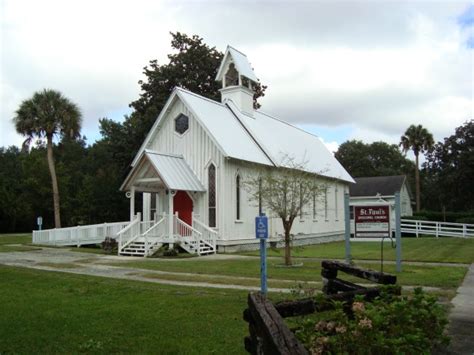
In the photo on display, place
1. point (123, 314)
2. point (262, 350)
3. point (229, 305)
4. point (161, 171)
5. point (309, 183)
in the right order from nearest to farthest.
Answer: point (262, 350), point (123, 314), point (229, 305), point (309, 183), point (161, 171)

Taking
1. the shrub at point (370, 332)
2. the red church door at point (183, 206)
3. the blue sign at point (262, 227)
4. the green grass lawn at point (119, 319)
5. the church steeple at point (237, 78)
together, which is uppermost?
the church steeple at point (237, 78)

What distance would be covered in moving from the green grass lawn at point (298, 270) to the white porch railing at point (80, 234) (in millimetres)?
9306

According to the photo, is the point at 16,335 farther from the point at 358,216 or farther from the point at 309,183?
the point at 309,183

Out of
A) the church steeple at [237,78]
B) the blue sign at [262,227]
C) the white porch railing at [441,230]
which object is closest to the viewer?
the blue sign at [262,227]

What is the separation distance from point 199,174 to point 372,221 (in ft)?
40.6

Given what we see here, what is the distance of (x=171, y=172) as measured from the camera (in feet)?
75.1

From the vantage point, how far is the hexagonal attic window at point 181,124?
25.5 m

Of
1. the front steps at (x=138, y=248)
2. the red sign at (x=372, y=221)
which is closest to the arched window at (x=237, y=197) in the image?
the front steps at (x=138, y=248)

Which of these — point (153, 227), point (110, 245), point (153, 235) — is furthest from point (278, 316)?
point (110, 245)

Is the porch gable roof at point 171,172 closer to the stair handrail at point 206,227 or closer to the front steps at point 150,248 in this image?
the stair handrail at point 206,227

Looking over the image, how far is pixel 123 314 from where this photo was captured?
27.6 feet

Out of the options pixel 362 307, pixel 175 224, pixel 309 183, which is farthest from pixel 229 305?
pixel 175 224

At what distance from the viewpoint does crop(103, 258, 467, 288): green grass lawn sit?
12.7 metres

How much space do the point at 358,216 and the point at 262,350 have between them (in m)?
10.0
